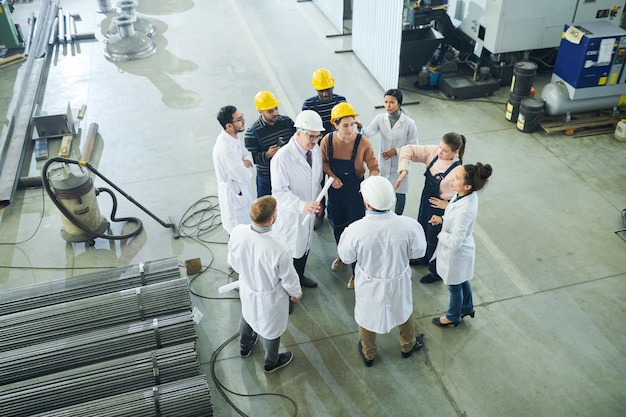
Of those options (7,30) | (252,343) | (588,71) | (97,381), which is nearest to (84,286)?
(97,381)

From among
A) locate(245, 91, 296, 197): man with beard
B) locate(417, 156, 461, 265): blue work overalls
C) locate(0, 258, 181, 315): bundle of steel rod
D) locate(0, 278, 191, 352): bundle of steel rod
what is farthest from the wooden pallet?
locate(0, 278, 191, 352): bundle of steel rod

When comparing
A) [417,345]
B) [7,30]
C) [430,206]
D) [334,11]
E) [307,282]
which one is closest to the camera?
[417,345]

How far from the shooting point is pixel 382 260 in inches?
160

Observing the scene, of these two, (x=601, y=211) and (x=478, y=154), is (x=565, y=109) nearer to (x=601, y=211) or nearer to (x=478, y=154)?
(x=478, y=154)

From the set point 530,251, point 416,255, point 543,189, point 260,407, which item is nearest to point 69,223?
point 260,407

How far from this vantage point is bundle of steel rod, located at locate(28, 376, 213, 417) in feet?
12.7

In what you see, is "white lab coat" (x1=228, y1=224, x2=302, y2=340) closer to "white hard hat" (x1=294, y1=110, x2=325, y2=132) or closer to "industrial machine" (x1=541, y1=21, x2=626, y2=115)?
"white hard hat" (x1=294, y1=110, x2=325, y2=132)

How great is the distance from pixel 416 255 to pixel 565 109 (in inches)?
210

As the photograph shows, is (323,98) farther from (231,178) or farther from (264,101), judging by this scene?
(231,178)

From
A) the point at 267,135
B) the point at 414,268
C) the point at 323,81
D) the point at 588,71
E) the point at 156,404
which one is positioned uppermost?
the point at 323,81

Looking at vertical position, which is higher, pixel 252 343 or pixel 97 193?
pixel 97 193

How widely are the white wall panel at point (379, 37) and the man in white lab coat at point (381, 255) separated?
5.35m

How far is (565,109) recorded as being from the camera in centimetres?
806

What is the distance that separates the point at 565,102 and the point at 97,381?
7.35 metres
